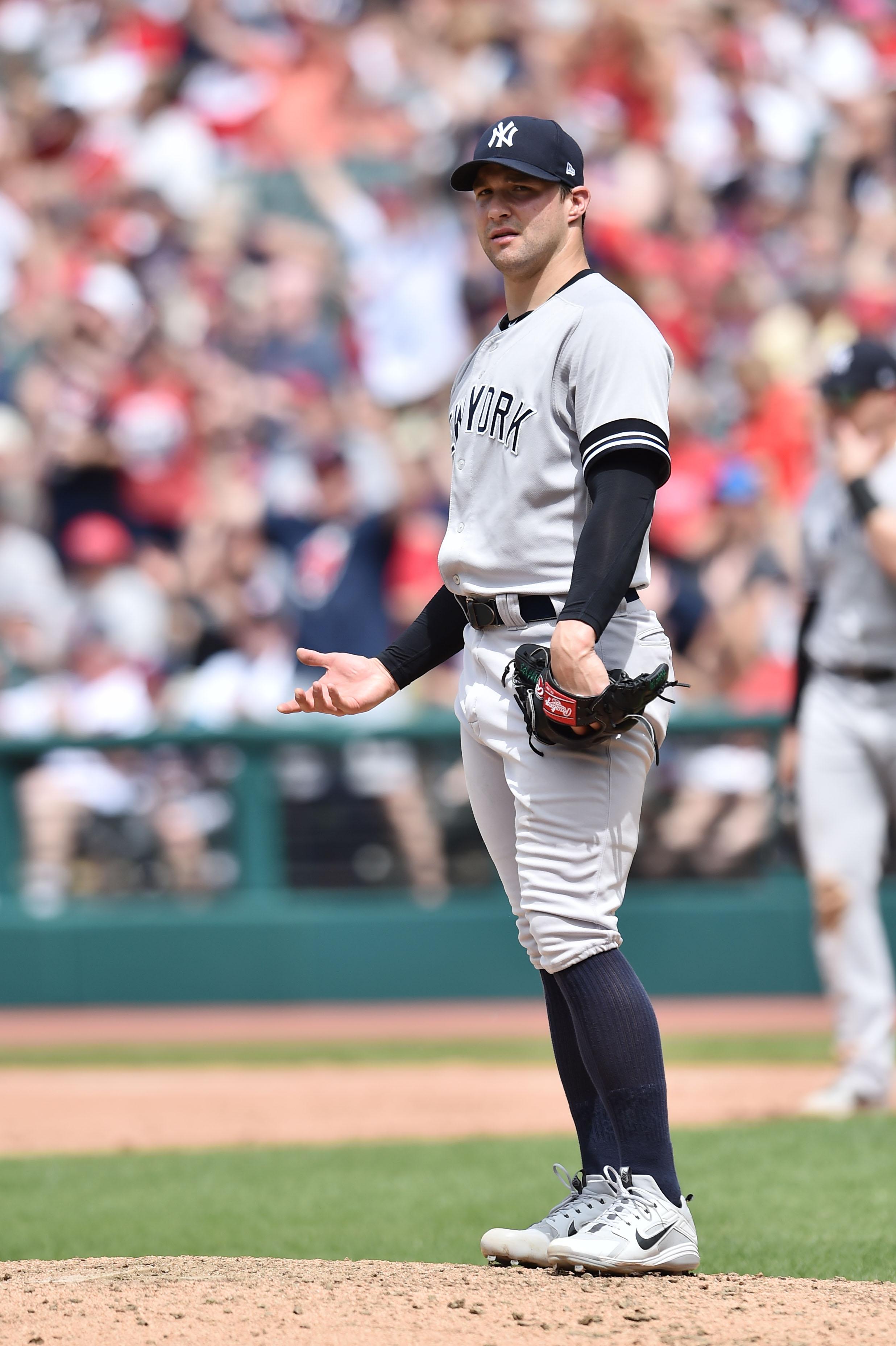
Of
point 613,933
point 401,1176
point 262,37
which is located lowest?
point 401,1176

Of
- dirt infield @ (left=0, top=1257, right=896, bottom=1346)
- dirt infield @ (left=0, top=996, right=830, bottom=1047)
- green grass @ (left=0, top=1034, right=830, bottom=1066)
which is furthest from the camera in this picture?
dirt infield @ (left=0, top=996, right=830, bottom=1047)

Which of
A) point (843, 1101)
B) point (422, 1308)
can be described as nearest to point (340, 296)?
point (843, 1101)

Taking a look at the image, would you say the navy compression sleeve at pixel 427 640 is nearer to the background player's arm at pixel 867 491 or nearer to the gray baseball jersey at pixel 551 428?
the gray baseball jersey at pixel 551 428

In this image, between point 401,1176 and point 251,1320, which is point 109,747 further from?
point 251,1320

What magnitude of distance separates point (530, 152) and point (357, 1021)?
5.49 meters

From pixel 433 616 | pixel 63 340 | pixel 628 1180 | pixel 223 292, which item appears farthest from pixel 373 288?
pixel 628 1180

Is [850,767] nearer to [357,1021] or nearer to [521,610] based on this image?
[521,610]

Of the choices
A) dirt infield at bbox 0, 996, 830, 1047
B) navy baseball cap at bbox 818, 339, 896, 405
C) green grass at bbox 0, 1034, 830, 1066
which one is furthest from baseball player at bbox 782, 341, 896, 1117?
dirt infield at bbox 0, 996, 830, 1047

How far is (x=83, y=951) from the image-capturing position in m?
8.52

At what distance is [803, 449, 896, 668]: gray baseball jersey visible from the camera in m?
5.66

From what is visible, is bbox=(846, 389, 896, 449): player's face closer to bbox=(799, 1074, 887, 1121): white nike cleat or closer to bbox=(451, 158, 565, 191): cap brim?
bbox=(799, 1074, 887, 1121): white nike cleat

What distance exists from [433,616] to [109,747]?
5.11 metres

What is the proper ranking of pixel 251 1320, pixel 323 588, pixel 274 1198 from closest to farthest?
pixel 251 1320 < pixel 274 1198 < pixel 323 588

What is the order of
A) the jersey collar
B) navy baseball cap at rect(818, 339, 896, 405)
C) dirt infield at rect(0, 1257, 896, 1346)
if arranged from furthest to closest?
navy baseball cap at rect(818, 339, 896, 405), the jersey collar, dirt infield at rect(0, 1257, 896, 1346)
